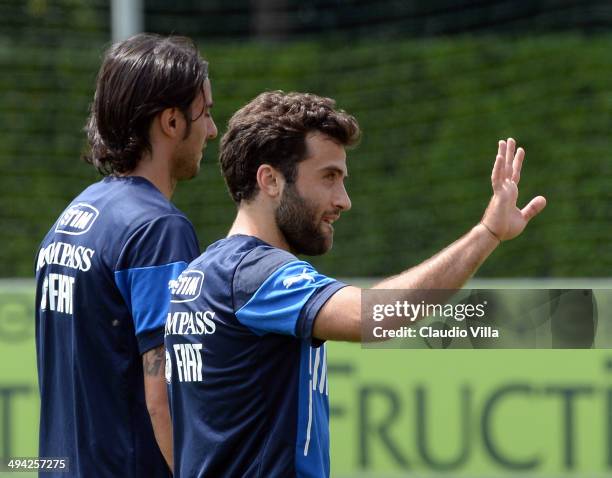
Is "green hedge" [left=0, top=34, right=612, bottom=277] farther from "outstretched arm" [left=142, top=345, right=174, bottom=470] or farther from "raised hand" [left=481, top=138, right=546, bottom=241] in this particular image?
"raised hand" [left=481, top=138, right=546, bottom=241]

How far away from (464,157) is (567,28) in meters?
1.46

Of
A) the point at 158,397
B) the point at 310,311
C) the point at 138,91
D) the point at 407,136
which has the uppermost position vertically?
the point at 407,136

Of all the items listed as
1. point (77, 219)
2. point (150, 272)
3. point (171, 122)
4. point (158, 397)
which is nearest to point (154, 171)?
point (171, 122)

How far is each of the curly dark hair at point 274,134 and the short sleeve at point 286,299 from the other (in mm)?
317

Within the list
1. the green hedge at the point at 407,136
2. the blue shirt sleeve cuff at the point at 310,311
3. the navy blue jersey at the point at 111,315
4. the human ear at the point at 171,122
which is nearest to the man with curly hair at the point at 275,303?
the blue shirt sleeve cuff at the point at 310,311

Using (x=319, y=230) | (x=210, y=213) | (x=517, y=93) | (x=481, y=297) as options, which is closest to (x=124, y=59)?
(x=319, y=230)

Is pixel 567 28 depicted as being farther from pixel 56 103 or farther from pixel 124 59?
pixel 124 59

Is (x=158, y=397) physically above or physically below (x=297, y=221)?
below

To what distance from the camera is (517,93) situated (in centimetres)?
930

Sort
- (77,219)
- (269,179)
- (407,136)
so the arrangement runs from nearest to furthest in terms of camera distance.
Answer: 1. (269,179)
2. (77,219)
3. (407,136)

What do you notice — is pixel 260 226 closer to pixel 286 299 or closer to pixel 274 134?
pixel 274 134

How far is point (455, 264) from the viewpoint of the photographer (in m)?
2.54

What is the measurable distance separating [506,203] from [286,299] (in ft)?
1.60

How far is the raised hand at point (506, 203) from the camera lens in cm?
258
